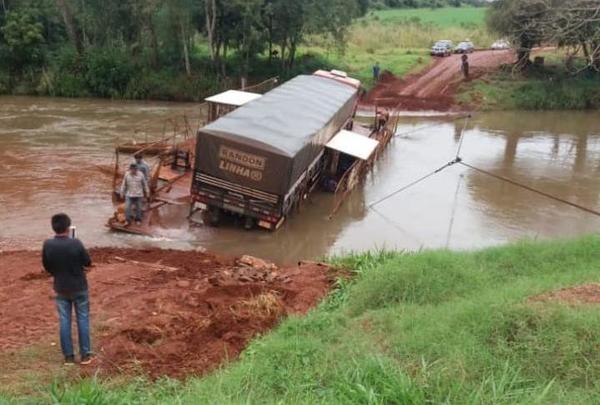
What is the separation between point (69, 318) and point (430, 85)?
34996 millimetres

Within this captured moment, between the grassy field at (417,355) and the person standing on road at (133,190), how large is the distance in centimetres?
698

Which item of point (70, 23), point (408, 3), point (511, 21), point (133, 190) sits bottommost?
point (133, 190)

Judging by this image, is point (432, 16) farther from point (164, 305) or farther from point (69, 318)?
point (69, 318)

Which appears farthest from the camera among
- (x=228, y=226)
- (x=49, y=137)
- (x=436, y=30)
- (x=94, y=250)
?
(x=436, y=30)

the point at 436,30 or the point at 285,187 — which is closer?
the point at 285,187

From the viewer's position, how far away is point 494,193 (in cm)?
1939

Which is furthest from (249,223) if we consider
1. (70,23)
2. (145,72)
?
(70,23)

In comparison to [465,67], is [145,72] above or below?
below

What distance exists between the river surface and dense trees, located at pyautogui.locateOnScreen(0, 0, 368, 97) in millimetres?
5972

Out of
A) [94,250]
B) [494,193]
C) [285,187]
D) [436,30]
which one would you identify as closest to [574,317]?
[285,187]

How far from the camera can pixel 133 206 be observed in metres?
14.6

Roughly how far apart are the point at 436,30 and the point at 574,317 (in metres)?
52.6

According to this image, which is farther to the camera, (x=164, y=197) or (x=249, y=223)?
(x=164, y=197)

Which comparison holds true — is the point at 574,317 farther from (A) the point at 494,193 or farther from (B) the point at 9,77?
(B) the point at 9,77
